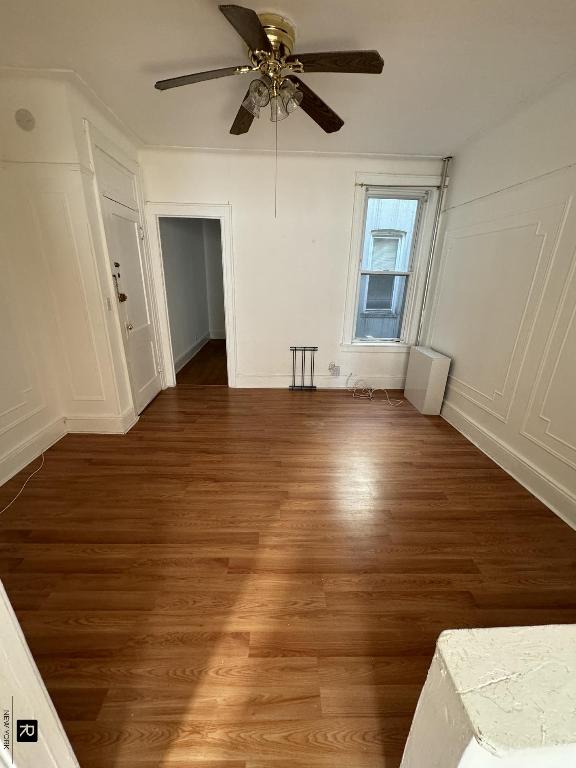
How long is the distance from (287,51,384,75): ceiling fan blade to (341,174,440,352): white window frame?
191 cm

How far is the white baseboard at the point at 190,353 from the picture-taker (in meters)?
4.44

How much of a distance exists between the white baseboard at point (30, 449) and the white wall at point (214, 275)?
11.4 feet

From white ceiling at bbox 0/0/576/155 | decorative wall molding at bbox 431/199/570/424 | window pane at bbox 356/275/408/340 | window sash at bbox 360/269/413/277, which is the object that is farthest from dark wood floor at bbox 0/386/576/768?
white ceiling at bbox 0/0/576/155

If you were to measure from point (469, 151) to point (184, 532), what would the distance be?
4.04 metres

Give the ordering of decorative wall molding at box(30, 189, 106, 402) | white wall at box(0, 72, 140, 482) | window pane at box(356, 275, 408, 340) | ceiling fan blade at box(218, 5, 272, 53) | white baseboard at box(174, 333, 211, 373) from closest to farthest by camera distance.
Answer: ceiling fan blade at box(218, 5, 272, 53)
white wall at box(0, 72, 140, 482)
decorative wall molding at box(30, 189, 106, 402)
window pane at box(356, 275, 408, 340)
white baseboard at box(174, 333, 211, 373)

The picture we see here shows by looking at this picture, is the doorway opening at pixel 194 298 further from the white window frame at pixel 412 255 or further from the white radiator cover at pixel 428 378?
the white radiator cover at pixel 428 378

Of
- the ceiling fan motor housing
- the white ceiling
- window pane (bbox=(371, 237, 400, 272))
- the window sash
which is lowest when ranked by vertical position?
the window sash

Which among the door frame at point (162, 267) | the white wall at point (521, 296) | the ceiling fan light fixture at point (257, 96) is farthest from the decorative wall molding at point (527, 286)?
the door frame at point (162, 267)

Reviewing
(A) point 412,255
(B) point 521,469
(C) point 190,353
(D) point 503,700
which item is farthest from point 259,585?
(C) point 190,353

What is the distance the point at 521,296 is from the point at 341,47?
205 centimetres

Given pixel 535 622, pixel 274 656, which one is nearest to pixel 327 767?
pixel 274 656

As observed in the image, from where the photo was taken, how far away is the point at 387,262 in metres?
3.62

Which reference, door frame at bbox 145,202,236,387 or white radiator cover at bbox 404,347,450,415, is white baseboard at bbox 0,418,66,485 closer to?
door frame at bbox 145,202,236,387

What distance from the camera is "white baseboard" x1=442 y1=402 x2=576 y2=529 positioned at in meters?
1.89
